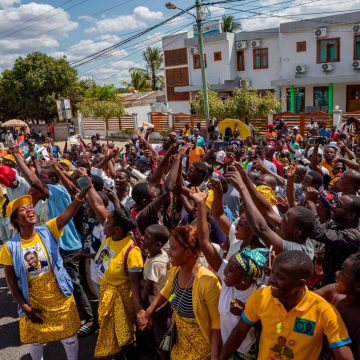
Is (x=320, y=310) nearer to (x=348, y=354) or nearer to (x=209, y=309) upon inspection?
(x=348, y=354)

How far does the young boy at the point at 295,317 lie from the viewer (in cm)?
208

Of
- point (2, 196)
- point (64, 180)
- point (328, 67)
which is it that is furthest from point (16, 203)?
point (328, 67)

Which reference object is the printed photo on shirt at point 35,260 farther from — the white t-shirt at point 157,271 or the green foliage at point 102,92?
the green foliage at point 102,92

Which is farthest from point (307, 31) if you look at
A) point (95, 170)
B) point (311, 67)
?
point (95, 170)

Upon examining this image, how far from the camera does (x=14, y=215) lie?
10.9 feet

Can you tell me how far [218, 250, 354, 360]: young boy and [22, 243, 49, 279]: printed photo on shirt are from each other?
1.87 meters

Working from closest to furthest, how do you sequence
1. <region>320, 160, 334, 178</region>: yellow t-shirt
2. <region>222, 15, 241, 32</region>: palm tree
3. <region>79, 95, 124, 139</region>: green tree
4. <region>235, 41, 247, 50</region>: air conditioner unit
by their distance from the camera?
<region>320, 160, 334, 178</region>: yellow t-shirt → <region>79, 95, 124, 139</region>: green tree → <region>235, 41, 247, 50</region>: air conditioner unit → <region>222, 15, 241, 32</region>: palm tree

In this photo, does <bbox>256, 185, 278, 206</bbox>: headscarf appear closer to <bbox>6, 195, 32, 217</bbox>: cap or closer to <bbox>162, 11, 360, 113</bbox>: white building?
<bbox>6, 195, 32, 217</bbox>: cap

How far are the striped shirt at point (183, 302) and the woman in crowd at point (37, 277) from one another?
1160 mm

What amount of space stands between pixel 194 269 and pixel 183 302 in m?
0.23

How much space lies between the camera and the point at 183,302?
2.68 meters

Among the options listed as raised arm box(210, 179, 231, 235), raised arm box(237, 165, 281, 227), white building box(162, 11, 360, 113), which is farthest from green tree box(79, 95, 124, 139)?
raised arm box(237, 165, 281, 227)

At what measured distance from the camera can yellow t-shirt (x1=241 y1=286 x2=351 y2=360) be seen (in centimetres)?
208

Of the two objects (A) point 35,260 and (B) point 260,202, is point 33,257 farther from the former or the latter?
(B) point 260,202
